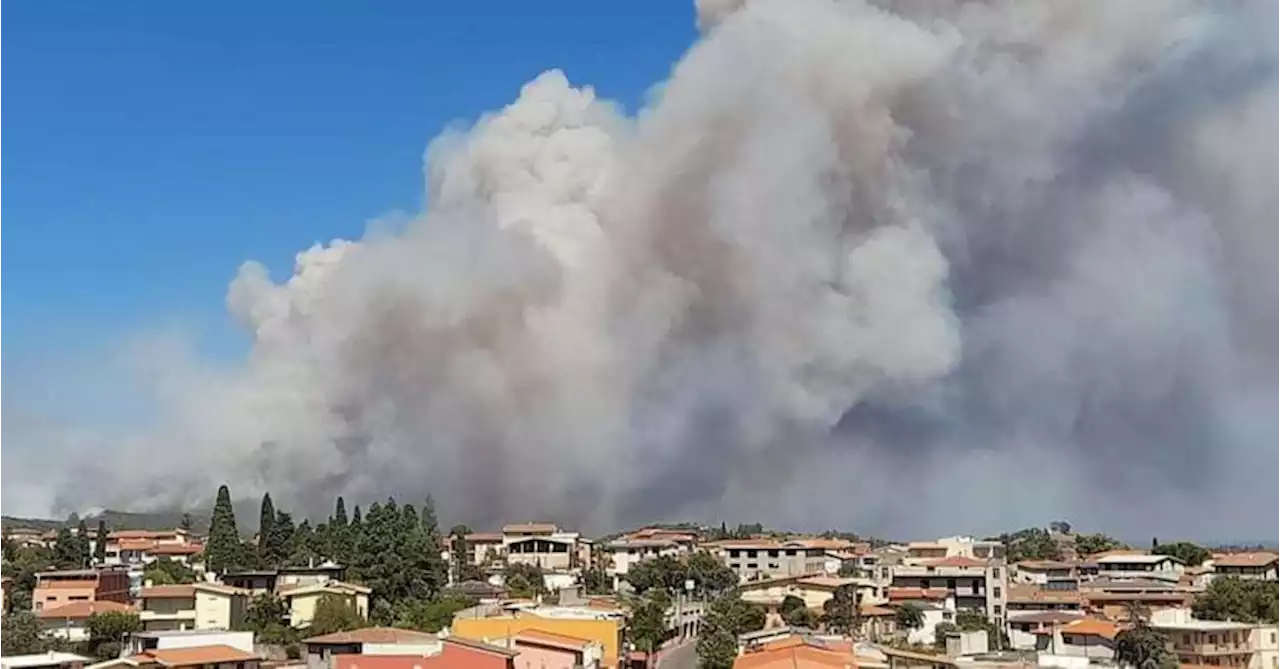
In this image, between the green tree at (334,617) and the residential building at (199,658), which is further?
the green tree at (334,617)

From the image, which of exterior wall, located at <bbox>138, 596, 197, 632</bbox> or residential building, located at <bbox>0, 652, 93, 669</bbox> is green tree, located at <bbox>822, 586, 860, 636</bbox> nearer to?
exterior wall, located at <bbox>138, 596, 197, 632</bbox>

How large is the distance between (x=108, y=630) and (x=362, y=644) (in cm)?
573

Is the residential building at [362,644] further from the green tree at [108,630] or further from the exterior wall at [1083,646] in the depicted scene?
the exterior wall at [1083,646]

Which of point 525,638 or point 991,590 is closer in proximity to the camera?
point 525,638

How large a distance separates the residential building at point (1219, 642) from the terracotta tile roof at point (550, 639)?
993 centimetres

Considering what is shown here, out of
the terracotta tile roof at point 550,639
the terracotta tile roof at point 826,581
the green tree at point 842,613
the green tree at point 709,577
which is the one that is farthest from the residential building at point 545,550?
the terracotta tile roof at point 550,639

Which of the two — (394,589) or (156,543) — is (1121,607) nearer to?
(394,589)

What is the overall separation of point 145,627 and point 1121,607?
2034 centimetres

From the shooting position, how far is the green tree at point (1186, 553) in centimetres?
4834

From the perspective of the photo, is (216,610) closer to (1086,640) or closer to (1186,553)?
(1086,640)

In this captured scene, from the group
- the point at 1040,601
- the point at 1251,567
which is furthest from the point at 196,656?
the point at 1251,567

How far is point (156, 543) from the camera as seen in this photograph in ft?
170

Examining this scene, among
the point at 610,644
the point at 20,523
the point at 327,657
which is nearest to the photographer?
the point at 327,657

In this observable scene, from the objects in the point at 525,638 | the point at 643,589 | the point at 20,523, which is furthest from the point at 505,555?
the point at 20,523
